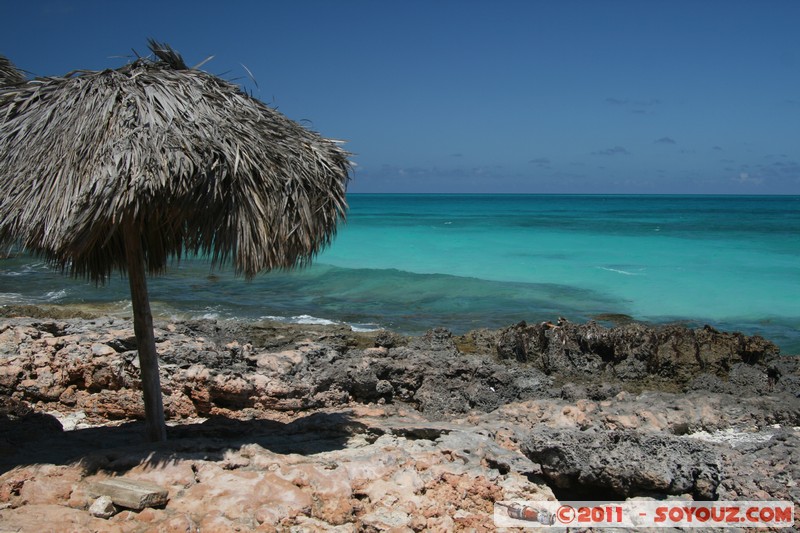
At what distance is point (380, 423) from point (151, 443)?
1789 millimetres

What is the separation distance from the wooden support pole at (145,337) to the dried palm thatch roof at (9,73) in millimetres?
1528

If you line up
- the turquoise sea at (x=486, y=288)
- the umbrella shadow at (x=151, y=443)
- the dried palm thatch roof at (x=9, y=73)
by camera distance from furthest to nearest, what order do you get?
the turquoise sea at (x=486, y=288) → the dried palm thatch roof at (x=9, y=73) → the umbrella shadow at (x=151, y=443)

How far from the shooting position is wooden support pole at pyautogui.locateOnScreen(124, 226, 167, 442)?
4441 millimetres

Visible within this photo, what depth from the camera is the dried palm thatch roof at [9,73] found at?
184 inches

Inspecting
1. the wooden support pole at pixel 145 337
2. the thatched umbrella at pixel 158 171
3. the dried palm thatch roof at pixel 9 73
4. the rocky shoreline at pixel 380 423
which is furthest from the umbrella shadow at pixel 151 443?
the dried palm thatch roof at pixel 9 73

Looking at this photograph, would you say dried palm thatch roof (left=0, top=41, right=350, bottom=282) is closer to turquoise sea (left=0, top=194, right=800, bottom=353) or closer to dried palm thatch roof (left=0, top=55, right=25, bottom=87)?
dried palm thatch roof (left=0, top=55, right=25, bottom=87)

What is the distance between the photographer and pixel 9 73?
15.5 feet

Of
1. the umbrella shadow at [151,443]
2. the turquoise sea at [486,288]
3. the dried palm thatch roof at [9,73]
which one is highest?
the dried palm thatch roof at [9,73]

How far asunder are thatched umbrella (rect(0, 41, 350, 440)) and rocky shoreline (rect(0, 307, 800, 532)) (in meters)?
1.06

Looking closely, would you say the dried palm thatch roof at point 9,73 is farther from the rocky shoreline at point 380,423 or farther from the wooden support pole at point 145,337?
the rocky shoreline at point 380,423

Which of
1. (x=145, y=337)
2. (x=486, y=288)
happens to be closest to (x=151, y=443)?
(x=145, y=337)

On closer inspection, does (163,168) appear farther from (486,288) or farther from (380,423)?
(486,288)

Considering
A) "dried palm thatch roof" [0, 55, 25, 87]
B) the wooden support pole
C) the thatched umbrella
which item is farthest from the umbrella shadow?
"dried palm thatch roof" [0, 55, 25, 87]

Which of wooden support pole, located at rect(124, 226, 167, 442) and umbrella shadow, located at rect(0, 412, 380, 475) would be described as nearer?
umbrella shadow, located at rect(0, 412, 380, 475)
